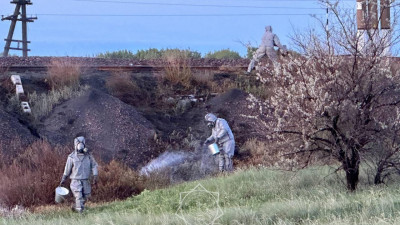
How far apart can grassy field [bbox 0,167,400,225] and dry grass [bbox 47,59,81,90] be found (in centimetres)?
790

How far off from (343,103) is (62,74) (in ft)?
37.9

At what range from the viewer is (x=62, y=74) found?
22.5 m

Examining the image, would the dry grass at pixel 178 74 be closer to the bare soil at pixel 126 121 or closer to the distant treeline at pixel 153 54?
the bare soil at pixel 126 121

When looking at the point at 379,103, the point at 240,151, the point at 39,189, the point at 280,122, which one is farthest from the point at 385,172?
the point at 39,189

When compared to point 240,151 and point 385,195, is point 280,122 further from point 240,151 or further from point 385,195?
point 240,151

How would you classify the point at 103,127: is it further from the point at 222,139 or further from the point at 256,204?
the point at 256,204

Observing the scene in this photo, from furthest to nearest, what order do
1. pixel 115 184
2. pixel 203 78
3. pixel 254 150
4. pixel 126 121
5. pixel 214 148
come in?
pixel 203 78
pixel 126 121
pixel 254 150
pixel 214 148
pixel 115 184

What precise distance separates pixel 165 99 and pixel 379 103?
9.92 meters

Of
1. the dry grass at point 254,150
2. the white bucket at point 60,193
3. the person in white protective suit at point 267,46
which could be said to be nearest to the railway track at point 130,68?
the person in white protective suit at point 267,46

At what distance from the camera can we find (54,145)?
59.0ft

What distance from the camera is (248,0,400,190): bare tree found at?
13.3 m

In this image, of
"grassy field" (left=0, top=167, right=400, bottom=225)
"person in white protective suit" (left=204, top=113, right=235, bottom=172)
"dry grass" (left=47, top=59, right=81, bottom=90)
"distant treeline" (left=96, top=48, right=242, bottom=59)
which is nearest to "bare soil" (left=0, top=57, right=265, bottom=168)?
"dry grass" (left=47, top=59, right=81, bottom=90)

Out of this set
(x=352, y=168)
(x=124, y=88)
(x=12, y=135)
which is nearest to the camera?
(x=352, y=168)

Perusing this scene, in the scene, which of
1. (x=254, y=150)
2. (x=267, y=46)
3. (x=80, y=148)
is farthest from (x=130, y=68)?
(x=80, y=148)
